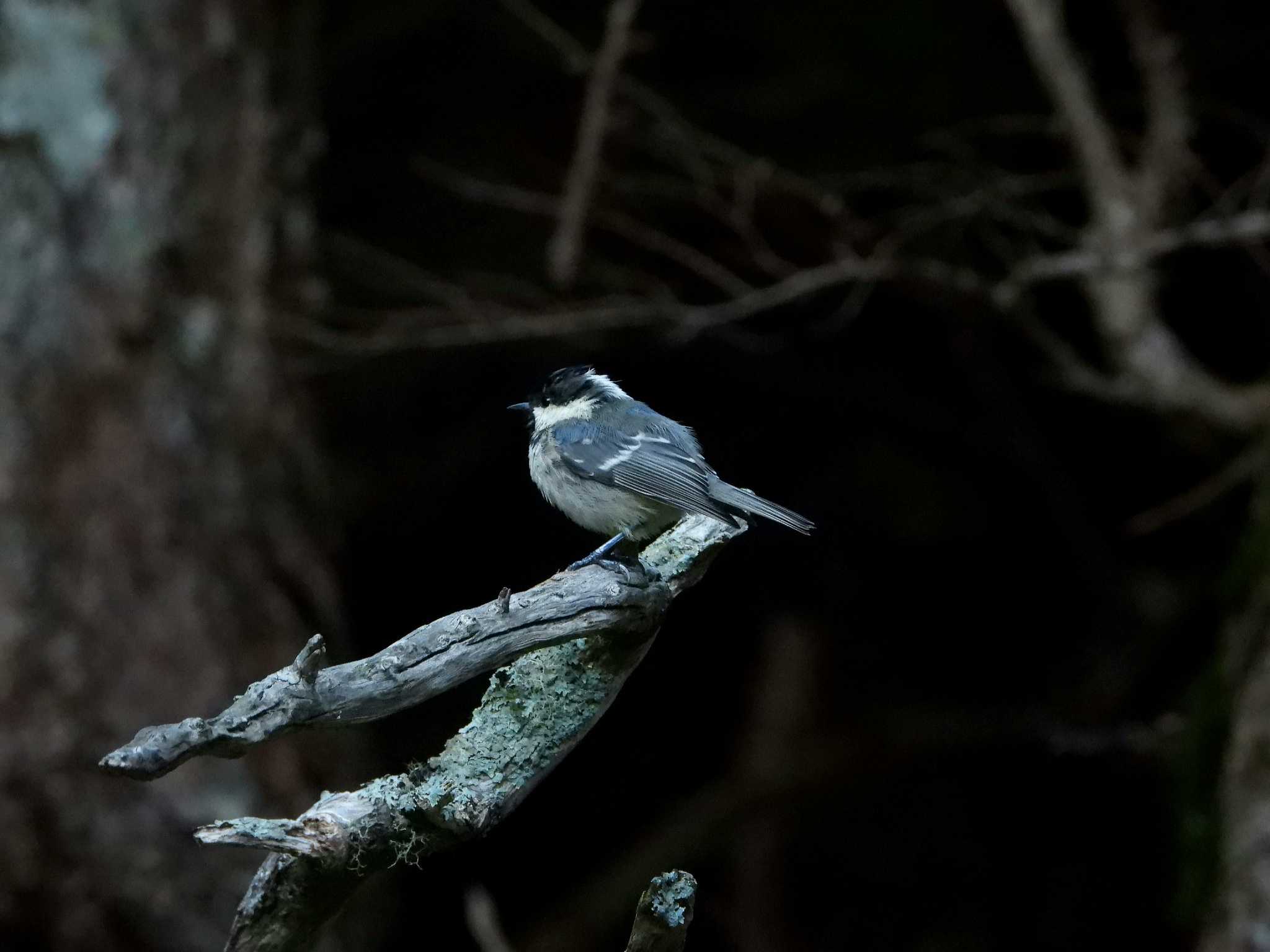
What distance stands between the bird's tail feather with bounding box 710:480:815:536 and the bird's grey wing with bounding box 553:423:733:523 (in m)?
0.03

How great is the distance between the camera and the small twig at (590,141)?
10.6 feet

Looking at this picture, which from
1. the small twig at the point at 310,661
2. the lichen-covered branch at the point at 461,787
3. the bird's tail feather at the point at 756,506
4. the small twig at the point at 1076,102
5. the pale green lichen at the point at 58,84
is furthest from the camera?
the small twig at the point at 1076,102

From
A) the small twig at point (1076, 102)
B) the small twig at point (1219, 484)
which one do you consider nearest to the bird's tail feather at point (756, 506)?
the small twig at point (1219, 484)

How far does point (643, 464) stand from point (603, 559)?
49 cm

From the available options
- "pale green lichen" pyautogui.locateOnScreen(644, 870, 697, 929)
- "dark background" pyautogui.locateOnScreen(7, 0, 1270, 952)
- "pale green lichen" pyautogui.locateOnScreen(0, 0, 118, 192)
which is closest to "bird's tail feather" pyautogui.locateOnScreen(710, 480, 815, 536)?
"pale green lichen" pyautogui.locateOnScreen(644, 870, 697, 929)

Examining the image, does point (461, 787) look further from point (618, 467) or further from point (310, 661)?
point (618, 467)

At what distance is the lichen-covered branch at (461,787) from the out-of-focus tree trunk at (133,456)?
1.91 meters

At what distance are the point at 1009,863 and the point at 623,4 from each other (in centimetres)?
340

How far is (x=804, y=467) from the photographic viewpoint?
4926 mm

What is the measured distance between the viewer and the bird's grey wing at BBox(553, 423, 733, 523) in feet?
7.50

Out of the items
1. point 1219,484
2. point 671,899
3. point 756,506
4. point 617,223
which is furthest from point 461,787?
point 1219,484

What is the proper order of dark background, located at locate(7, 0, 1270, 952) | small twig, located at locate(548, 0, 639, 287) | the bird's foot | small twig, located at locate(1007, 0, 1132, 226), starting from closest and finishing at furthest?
the bird's foot < small twig, located at locate(548, 0, 639, 287) < small twig, located at locate(1007, 0, 1132, 226) < dark background, located at locate(7, 0, 1270, 952)

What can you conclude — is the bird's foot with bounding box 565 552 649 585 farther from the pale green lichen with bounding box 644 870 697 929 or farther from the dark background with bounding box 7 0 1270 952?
the dark background with bounding box 7 0 1270 952

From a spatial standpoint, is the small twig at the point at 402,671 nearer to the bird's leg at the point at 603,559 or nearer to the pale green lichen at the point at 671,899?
the bird's leg at the point at 603,559
